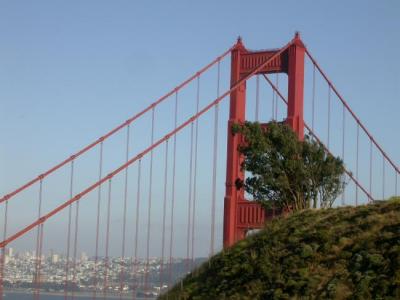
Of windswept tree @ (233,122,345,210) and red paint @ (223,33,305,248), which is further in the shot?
red paint @ (223,33,305,248)

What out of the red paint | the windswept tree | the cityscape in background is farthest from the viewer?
the red paint

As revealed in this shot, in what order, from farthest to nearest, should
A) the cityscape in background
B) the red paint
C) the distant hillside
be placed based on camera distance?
the red paint < the cityscape in background < the distant hillside

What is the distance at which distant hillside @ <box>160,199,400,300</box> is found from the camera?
2928 centimetres

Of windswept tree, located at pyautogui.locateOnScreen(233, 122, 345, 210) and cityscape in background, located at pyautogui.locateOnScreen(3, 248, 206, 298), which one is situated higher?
windswept tree, located at pyautogui.locateOnScreen(233, 122, 345, 210)

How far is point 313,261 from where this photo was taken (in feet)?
105

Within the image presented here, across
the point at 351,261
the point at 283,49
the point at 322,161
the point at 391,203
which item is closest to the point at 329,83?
the point at 283,49

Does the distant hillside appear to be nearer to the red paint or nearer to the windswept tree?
the windswept tree

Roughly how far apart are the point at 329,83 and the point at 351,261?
3286 centimetres

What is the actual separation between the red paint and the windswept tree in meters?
2.40

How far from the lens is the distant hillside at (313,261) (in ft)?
96.1

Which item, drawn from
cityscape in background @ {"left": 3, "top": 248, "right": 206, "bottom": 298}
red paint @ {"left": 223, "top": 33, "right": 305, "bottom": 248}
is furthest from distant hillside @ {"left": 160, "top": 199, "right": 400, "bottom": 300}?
red paint @ {"left": 223, "top": 33, "right": 305, "bottom": 248}

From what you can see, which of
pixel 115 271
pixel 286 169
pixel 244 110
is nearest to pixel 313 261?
pixel 286 169

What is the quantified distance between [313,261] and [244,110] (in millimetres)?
23076

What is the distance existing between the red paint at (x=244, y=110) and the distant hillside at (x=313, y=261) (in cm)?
1190
